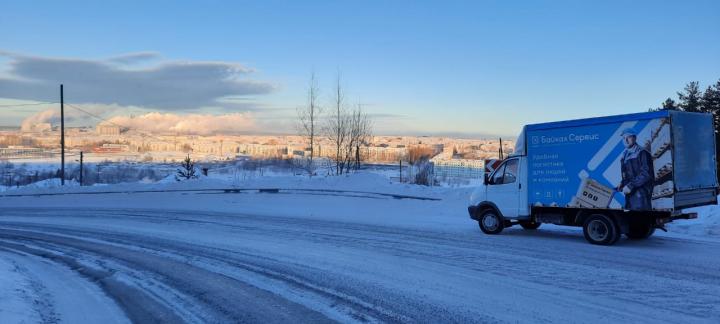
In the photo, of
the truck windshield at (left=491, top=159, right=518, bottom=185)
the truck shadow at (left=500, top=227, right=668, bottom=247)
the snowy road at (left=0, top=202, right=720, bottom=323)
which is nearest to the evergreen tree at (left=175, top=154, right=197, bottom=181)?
Result: the snowy road at (left=0, top=202, right=720, bottom=323)

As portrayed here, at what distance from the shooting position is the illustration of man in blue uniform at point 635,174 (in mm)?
11438

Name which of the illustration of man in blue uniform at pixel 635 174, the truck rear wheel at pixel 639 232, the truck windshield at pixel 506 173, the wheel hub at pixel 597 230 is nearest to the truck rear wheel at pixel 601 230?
the wheel hub at pixel 597 230

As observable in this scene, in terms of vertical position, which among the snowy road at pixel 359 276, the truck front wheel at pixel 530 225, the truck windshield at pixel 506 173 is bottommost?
the snowy road at pixel 359 276

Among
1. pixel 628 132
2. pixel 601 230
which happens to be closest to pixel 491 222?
pixel 601 230

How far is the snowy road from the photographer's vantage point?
21.9ft

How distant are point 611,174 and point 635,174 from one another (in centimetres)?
53

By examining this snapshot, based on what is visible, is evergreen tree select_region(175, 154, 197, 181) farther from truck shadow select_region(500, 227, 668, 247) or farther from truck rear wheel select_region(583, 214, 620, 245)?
truck rear wheel select_region(583, 214, 620, 245)

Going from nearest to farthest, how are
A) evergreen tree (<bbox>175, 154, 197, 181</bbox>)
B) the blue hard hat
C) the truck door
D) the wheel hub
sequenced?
1. the blue hard hat
2. the wheel hub
3. the truck door
4. evergreen tree (<bbox>175, 154, 197, 181</bbox>)

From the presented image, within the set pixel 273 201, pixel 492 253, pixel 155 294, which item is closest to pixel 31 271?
pixel 155 294

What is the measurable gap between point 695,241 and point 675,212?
4.55 ft

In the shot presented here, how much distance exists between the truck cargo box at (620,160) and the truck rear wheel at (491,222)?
1022mm

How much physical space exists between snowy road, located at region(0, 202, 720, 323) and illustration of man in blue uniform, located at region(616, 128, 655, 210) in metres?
0.97

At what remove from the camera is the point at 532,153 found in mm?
13523

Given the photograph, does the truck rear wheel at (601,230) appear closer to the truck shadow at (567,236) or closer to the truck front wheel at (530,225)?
the truck shadow at (567,236)
